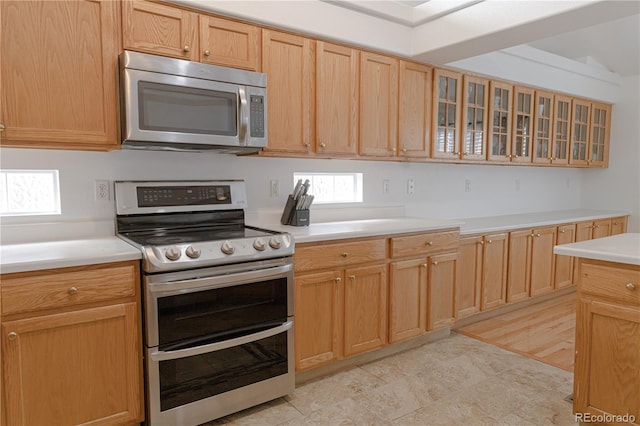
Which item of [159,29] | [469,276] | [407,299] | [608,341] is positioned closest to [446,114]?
[469,276]

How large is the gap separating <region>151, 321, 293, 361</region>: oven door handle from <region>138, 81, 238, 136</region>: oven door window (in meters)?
1.07

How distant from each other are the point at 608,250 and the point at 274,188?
1.94 meters

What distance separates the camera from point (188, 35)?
228cm

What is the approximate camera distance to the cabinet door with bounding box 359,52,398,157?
9.86 feet

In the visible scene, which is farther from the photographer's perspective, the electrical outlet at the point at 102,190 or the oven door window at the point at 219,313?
the electrical outlet at the point at 102,190

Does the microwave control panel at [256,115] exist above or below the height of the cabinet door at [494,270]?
above

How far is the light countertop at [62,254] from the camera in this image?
1.67 meters

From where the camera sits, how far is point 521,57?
13.0ft

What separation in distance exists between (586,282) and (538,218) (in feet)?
8.35

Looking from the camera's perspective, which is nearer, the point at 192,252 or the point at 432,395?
the point at 192,252

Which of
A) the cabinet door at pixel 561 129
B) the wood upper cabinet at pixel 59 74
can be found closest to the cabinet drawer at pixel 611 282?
the wood upper cabinet at pixel 59 74

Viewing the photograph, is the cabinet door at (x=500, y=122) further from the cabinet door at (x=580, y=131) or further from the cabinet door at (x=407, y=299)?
the cabinet door at (x=407, y=299)

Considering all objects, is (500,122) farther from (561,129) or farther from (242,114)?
(242,114)

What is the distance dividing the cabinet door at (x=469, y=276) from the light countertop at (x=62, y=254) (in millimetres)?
2376
